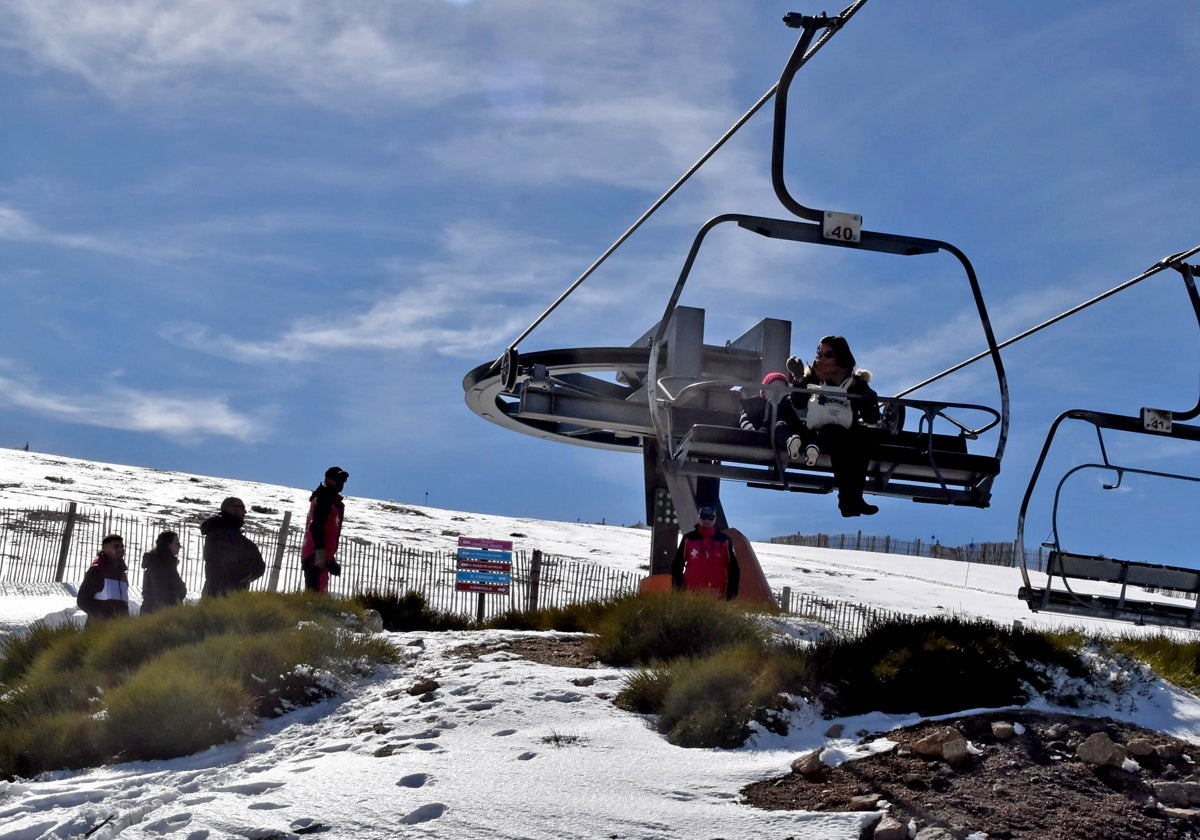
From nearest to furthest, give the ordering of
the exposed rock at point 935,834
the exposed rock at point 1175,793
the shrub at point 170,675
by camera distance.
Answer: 1. the exposed rock at point 935,834
2. the exposed rock at point 1175,793
3. the shrub at point 170,675

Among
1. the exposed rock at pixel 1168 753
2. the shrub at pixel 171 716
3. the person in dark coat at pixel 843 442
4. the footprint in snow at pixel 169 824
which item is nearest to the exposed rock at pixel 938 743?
the exposed rock at pixel 1168 753

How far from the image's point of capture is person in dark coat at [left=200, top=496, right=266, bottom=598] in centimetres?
1157

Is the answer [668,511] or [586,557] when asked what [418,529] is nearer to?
[586,557]

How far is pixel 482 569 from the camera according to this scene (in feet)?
56.1

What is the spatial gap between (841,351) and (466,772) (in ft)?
14.3

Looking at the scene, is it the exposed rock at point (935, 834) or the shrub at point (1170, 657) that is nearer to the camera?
the exposed rock at point (935, 834)

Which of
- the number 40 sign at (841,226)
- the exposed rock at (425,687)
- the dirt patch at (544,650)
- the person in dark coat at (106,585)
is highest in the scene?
the number 40 sign at (841,226)

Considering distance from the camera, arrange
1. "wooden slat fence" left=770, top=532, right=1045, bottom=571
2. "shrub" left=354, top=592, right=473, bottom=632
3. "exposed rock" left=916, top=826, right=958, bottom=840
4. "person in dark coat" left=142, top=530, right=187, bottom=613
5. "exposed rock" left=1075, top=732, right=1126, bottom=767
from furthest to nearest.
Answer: "wooden slat fence" left=770, top=532, right=1045, bottom=571, "shrub" left=354, top=592, right=473, bottom=632, "person in dark coat" left=142, top=530, right=187, bottom=613, "exposed rock" left=1075, top=732, right=1126, bottom=767, "exposed rock" left=916, top=826, right=958, bottom=840

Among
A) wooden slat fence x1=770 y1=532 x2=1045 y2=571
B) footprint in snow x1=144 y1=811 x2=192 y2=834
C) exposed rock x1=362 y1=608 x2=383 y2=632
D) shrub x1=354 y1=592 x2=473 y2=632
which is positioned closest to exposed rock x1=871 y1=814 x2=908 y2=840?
footprint in snow x1=144 y1=811 x2=192 y2=834

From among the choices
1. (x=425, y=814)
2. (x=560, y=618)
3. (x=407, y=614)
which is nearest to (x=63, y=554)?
(x=407, y=614)

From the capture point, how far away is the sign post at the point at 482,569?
17031mm

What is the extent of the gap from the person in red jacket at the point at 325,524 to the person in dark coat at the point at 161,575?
138 centimetres

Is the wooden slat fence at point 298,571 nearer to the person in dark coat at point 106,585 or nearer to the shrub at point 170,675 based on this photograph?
the person in dark coat at point 106,585

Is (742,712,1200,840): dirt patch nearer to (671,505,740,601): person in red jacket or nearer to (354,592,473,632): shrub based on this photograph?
(671,505,740,601): person in red jacket
